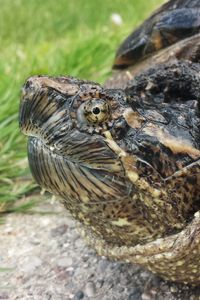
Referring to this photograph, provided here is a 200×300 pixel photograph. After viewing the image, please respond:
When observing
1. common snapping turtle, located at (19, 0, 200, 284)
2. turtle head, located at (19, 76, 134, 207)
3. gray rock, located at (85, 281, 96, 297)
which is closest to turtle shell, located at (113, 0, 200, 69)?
common snapping turtle, located at (19, 0, 200, 284)

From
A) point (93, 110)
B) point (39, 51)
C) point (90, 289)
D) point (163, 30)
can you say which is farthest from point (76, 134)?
point (39, 51)

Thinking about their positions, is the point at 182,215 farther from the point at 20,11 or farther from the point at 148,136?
the point at 20,11

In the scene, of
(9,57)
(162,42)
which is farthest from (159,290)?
(9,57)

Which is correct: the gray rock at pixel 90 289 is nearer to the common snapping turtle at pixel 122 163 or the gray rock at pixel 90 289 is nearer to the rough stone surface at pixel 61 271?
the rough stone surface at pixel 61 271

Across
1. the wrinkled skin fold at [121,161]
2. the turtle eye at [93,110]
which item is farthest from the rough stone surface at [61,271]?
the turtle eye at [93,110]

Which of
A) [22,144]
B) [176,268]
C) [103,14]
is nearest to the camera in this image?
[176,268]

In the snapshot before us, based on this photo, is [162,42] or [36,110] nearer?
[36,110]

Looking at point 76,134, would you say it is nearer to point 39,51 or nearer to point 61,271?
point 61,271

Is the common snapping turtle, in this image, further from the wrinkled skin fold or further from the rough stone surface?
the rough stone surface
